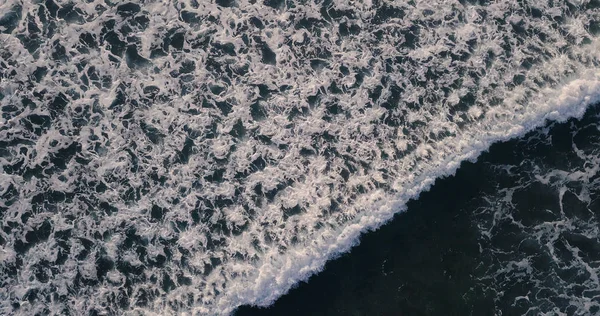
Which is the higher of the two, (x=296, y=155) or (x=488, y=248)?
(x=296, y=155)

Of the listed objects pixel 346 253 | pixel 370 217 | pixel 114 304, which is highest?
pixel 370 217

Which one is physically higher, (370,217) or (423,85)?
(423,85)

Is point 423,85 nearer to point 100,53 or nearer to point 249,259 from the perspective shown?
point 249,259

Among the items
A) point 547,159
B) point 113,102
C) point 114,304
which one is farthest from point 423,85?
point 114,304

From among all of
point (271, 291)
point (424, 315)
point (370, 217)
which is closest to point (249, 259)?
point (271, 291)

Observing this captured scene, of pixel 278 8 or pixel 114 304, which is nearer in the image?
pixel 114 304

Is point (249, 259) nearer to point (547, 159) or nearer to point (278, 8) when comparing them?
point (278, 8)
